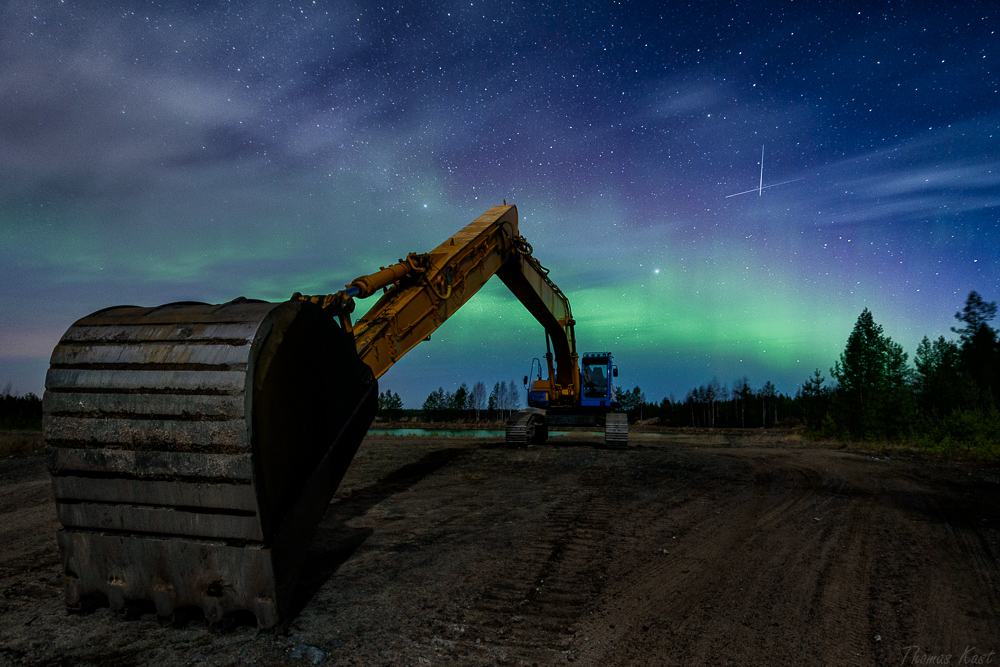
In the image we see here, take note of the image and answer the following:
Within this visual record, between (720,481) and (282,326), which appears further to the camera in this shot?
(720,481)

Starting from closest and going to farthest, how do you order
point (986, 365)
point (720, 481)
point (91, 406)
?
point (91, 406) → point (720, 481) → point (986, 365)

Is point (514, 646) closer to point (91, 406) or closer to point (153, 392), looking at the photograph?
point (153, 392)

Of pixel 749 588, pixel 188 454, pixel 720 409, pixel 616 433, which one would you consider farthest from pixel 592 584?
pixel 720 409

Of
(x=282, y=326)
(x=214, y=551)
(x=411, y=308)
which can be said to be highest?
(x=411, y=308)

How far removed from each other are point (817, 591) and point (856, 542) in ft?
6.78

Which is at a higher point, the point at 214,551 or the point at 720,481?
the point at 214,551

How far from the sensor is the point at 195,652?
10.3 ft

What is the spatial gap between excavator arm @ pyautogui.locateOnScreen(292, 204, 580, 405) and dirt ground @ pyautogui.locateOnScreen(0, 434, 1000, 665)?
2.47m

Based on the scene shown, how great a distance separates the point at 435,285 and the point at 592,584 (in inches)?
204

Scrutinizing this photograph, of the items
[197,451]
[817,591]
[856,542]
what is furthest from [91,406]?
[856,542]

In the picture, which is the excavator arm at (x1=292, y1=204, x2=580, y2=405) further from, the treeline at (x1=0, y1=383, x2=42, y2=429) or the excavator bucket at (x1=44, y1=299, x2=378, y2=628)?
the treeline at (x1=0, y1=383, x2=42, y2=429)

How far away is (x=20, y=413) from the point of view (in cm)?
3212

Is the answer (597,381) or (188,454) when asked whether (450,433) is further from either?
(188,454)

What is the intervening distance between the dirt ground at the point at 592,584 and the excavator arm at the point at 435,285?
2.47 metres
